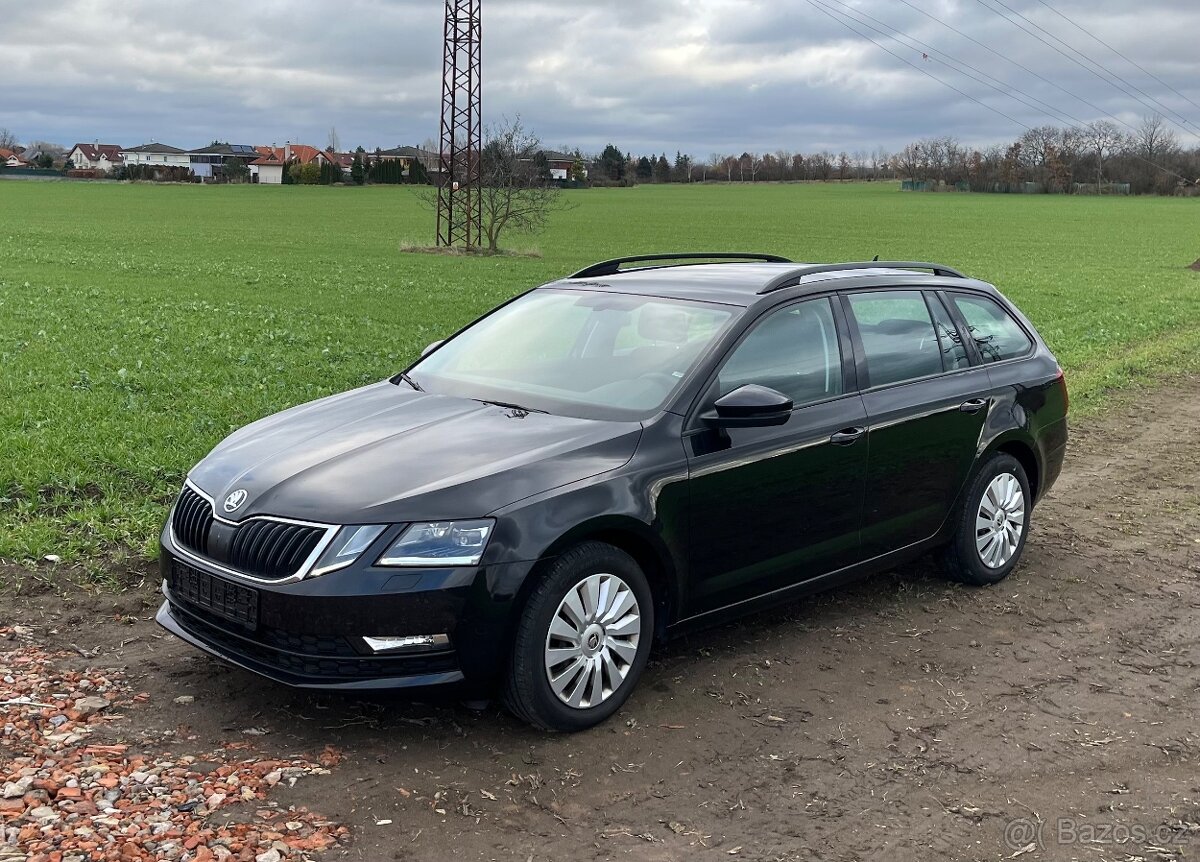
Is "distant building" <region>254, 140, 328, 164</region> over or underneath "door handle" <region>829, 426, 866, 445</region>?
over

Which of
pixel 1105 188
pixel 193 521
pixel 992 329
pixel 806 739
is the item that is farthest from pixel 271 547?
pixel 1105 188

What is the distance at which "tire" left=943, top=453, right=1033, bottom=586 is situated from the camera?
20.0 ft

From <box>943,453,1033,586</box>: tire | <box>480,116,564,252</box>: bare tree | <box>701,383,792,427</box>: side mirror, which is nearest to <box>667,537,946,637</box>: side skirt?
<box>943,453,1033,586</box>: tire

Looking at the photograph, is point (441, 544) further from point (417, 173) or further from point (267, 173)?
point (267, 173)

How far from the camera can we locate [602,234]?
186ft

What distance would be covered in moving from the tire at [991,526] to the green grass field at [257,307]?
14.0ft

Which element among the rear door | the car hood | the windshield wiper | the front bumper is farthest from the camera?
the rear door

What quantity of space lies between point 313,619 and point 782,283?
2.67m

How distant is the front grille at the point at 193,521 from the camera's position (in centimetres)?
439

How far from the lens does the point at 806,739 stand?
172 inches

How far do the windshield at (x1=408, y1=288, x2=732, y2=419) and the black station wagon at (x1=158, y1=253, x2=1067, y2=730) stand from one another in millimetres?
16

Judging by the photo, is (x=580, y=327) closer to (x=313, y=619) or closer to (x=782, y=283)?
(x=782, y=283)

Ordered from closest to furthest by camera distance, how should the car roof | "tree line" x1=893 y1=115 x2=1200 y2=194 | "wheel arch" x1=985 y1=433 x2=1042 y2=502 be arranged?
the car roof → "wheel arch" x1=985 y1=433 x2=1042 y2=502 → "tree line" x1=893 y1=115 x2=1200 y2=194

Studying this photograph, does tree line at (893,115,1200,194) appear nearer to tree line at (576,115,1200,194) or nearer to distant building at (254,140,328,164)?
tree line at (576,115,1200,194)
